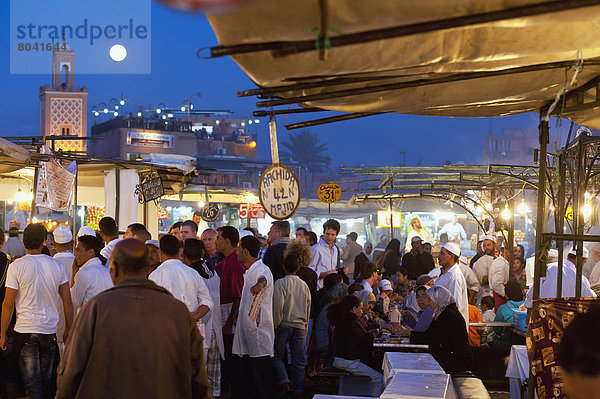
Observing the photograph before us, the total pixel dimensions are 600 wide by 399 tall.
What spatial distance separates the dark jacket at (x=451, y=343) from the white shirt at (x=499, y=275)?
7474mm

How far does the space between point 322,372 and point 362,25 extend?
239 inches

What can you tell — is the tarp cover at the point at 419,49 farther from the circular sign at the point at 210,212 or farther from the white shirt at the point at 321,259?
the circular sign at the point at 210,212

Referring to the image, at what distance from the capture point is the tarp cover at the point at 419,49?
2.89 metres

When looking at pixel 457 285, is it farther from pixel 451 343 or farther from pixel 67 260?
pixel 67 260

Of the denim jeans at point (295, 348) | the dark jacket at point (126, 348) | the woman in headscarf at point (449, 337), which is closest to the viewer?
the dark jacket at point (126, 348)

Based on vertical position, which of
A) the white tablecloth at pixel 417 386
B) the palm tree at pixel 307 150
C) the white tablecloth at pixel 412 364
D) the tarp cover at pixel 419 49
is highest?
the palm tree at pixel 307 150

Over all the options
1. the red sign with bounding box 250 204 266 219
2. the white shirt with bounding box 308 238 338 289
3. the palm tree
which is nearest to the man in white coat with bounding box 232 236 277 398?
the white shirt with bounding box 308 238 338 289

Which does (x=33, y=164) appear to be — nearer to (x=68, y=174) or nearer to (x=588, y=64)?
(x=68, y=174)

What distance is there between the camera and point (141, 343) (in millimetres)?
4039

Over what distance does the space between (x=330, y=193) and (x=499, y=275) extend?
6503mm

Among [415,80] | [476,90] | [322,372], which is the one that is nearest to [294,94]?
[415,80]

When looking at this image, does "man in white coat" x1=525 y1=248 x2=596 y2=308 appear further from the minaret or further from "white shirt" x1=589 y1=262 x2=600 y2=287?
the minaret

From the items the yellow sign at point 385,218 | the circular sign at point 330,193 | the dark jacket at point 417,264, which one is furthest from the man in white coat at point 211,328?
the yellow sign at point 385,218

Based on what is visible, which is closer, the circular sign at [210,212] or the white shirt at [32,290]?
the white shirt at [32,290]
